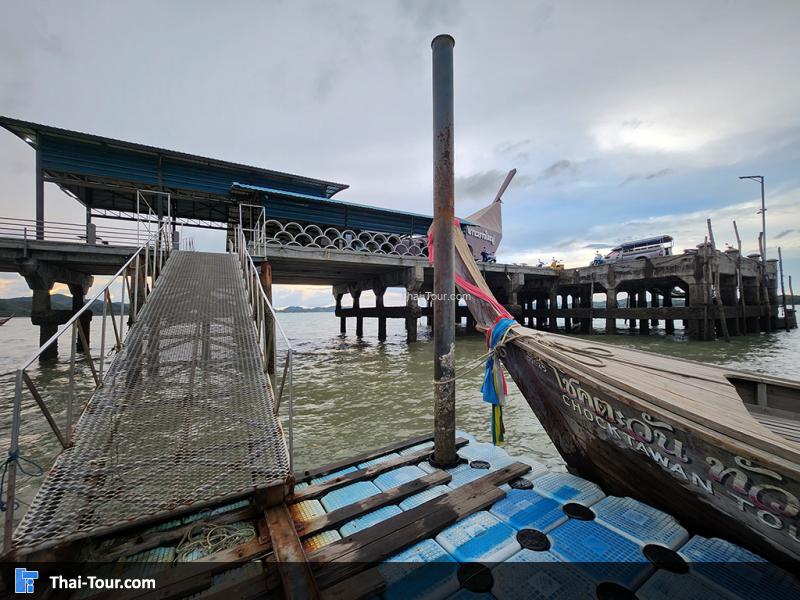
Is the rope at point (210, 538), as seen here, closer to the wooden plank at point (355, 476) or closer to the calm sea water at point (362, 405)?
the wooden plank at point (355, 476)

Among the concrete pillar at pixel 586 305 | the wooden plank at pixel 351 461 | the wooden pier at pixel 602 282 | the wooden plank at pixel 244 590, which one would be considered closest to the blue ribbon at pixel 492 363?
the wooden plank at pixel 351 461

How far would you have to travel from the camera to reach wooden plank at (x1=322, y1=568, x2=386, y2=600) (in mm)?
1967

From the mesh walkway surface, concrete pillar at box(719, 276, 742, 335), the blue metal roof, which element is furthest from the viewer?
concrete pillar at box(719, 276, 742, 335)

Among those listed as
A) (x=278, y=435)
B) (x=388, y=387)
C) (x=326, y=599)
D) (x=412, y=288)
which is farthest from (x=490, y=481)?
(x=412, y=288)

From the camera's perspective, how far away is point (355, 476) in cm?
340

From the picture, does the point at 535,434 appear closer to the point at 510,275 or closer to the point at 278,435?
the point at 278,435

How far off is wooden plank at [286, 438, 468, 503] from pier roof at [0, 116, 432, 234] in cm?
1407

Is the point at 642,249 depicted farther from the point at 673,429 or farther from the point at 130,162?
the point at 130,162

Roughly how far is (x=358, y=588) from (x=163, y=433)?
2.62m

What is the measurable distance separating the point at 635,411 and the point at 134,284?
8.54 meters

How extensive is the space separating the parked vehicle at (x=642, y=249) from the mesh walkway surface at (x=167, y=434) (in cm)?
2616

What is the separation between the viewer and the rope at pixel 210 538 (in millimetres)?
2384

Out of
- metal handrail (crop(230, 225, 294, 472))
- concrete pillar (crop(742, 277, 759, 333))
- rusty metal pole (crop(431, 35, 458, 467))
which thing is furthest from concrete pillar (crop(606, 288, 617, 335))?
rusty metal pole (crop(431, 35, 458, 467))

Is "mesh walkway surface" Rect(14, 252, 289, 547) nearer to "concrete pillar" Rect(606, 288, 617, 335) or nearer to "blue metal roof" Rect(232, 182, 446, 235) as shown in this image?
"blue metal roof" Rect(232, 182, 446, 235)
